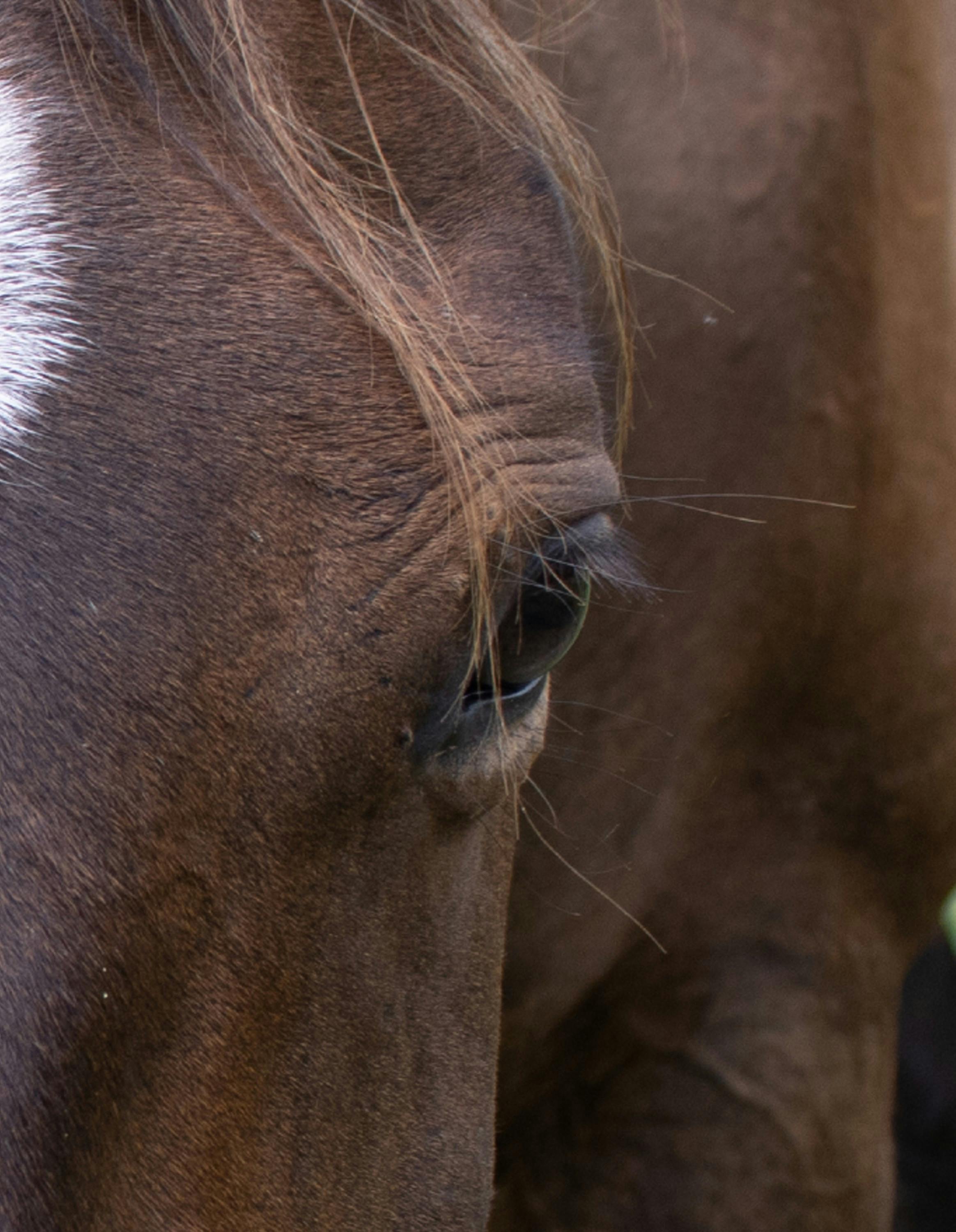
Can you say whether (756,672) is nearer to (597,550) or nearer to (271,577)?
(597,550)

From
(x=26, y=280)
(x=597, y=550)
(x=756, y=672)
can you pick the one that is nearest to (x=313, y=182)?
(x=26, y=280)

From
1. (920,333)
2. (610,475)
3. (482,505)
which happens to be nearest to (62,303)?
(482,505)

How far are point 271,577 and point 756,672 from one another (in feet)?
2.88

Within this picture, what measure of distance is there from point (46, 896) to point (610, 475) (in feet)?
1.46

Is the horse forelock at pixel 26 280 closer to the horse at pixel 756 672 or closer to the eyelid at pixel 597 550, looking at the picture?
the eyelid at pixel 597 550

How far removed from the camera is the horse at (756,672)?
133cm

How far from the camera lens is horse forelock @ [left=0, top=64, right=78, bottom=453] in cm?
65

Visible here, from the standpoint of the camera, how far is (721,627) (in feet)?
4.67

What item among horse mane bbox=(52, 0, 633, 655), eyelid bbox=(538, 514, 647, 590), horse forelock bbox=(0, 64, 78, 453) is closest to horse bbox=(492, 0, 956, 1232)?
eyelid bbox=(538, 514, 647, 590)

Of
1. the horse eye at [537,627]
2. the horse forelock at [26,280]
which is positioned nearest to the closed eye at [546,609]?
the horse eye at [537,627]

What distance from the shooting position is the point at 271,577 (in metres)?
0.69

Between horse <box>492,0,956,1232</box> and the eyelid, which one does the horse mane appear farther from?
horse <box>492,0,956,1232</box>

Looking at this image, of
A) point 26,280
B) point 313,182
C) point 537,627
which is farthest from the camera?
point 537,627

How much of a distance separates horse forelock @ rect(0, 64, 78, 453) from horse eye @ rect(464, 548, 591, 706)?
310 millimetres
